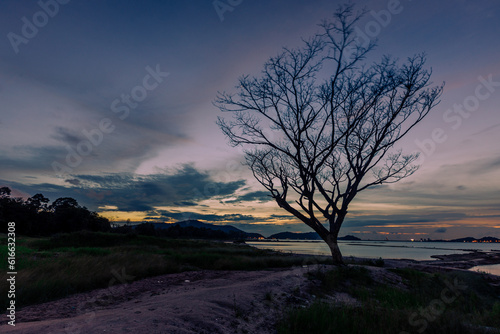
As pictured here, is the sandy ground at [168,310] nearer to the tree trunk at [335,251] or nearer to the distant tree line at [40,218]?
the tree trunk at [335,251]

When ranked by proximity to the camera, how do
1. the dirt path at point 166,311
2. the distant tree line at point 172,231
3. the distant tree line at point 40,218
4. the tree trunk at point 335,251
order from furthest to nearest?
the distant tree line at point 172,231
the distant tree line at point 40,218
the tree trunk at point 335,251
the dirt path at point 166,311

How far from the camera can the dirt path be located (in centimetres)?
513

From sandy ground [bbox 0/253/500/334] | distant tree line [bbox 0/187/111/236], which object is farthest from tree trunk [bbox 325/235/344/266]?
distant tree line [bbox 0/187/111/236]

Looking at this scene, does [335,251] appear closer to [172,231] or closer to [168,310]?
[168,310]

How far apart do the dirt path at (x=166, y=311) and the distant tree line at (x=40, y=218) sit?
70907 millimetres

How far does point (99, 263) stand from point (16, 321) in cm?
612

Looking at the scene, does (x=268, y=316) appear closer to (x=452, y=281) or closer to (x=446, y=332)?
(x=446, y=332)

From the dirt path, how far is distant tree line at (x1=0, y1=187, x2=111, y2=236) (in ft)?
233

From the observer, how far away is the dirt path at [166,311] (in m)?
5.13

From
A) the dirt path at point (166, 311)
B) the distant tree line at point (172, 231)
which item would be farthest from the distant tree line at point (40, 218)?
the dirt path at point (166, 311)

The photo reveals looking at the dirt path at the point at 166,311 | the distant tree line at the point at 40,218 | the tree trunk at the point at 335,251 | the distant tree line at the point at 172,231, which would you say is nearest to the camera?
the dirt path at the point at 166,311

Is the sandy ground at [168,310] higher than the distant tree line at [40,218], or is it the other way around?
the distant tree line at [40,218]

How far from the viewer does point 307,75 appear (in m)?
15.8

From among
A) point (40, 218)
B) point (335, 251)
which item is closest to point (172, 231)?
point (40, 218)
